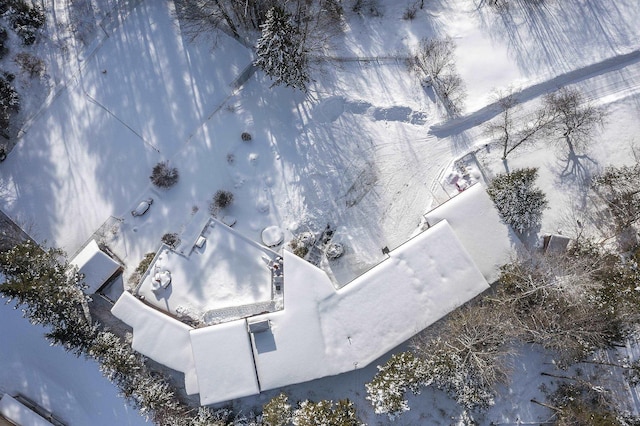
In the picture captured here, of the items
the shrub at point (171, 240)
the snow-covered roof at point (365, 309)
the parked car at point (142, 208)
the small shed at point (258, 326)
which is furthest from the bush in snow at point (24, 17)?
the snow-covered roof at point (365, 309)

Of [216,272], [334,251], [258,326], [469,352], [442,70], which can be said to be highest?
[442,70]

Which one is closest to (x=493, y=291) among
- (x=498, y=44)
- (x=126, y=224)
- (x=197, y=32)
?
(x=498, y=44)

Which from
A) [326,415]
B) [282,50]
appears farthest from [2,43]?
[326,415]

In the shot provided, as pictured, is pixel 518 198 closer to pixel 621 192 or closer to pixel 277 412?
pixel 621 192

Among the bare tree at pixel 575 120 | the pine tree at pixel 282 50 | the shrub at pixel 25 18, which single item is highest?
the shrub at pixel 25 18

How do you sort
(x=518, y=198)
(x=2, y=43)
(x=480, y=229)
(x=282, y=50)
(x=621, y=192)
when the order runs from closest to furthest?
(x=282, y=50)
(x=480, y=229)
(x=518, y=198)
(x=621, y=192)
(x=2, y=43)

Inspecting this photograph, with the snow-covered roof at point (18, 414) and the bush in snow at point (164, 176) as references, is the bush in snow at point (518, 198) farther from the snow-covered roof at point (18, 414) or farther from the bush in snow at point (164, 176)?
the snow-covered roof at point (18, 414)

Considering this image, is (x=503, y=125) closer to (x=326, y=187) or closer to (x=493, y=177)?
(x=493, y=177)
